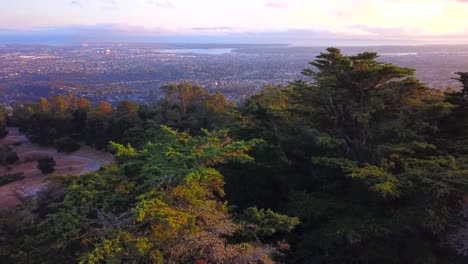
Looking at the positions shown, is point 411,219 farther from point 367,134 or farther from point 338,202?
point 367,134

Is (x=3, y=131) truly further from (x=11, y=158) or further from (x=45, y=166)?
(x=45, y=166)

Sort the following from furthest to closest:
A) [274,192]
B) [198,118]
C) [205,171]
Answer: [198,118]
[274,192]
[205,171]

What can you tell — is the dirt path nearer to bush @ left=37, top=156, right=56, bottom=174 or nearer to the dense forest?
bush @ left=37, top=156, right=56, bottom=174

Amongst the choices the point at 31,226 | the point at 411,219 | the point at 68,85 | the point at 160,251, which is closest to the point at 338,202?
the point at 411,219

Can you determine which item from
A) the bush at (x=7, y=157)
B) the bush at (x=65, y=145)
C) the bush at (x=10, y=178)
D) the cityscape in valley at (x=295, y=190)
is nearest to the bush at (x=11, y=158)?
the bush at (x=7, y=157)

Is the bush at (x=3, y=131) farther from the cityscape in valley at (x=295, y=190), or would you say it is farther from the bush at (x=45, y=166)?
the cityscape in valley at (x=295, y=190)

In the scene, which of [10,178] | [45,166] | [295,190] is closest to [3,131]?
[45,166]

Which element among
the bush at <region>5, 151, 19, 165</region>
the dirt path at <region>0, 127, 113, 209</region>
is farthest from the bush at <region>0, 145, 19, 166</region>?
the dirt path at <region>0, 127, 113, 209</region>
